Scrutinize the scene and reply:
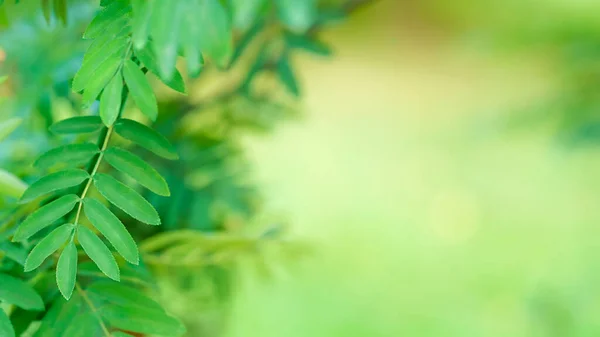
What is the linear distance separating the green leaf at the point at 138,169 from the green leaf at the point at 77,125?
1.0 inches

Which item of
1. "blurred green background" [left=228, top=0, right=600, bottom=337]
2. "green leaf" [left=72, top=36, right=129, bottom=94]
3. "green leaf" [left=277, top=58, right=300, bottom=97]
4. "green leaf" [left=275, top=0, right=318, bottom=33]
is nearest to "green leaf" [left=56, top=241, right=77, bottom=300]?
"green leaf" [left=72, top=36, right=129, bottom=94]

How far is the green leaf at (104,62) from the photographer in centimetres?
46

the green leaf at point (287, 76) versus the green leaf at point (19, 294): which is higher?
the green leaf at point (287, 76)

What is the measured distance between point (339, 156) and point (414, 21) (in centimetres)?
100

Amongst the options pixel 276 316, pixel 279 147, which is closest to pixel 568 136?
pixel 276 316

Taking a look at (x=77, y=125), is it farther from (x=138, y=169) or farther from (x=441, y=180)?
(x=441, y=180)

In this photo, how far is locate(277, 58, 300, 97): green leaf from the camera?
2.80 feet

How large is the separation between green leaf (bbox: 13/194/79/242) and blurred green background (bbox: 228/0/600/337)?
626 mm

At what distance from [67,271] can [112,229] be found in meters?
0.04

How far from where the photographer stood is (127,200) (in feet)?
1.62

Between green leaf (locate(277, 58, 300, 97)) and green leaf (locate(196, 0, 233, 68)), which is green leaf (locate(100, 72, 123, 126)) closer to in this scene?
green leaf (locate(196, 0, 233, 68))

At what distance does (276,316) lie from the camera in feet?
6.10

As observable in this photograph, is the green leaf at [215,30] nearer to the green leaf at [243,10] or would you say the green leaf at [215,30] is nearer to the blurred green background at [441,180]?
the green leaf at [243,10]

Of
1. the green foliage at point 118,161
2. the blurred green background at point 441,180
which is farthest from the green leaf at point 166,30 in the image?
the blurred green background at point 441,180
